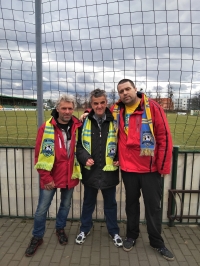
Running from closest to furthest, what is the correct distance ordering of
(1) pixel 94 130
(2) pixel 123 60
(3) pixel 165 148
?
(3) pixel 165 148 < (1) pixel 94 130 < (2) pixel 123 60

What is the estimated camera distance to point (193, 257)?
2.59m

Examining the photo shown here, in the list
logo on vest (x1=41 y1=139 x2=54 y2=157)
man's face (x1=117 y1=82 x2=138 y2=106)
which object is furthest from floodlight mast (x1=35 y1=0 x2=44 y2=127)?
man's face (x1=117 y1=82 x2=138 y2=106)

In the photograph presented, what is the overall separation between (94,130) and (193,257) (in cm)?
195

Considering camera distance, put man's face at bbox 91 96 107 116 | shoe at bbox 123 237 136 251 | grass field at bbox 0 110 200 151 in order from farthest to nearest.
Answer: grass field at bbox 0 110 200 151
shoe at bbox 123 237 136 251
man's face at bbox 91 96 107 116

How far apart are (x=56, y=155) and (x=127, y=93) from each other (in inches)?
42.5

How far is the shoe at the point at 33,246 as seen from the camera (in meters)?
2.57

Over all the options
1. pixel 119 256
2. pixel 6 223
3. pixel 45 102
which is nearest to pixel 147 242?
pixel 119 256

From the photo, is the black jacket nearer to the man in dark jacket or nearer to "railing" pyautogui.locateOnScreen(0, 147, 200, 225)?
the man in dark jacket

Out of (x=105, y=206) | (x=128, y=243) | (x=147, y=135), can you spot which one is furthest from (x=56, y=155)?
(x=128, y=243)

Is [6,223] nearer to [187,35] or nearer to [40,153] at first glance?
[40,153]

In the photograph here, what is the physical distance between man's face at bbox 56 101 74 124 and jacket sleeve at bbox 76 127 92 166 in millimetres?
219

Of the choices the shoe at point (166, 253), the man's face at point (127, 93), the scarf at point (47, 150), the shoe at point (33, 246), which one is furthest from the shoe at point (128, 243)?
the man's face at point (127, 93)

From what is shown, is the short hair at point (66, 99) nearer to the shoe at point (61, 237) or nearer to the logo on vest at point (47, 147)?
the logo on vest at point (47, 147)

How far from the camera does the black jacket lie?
2486 mm
